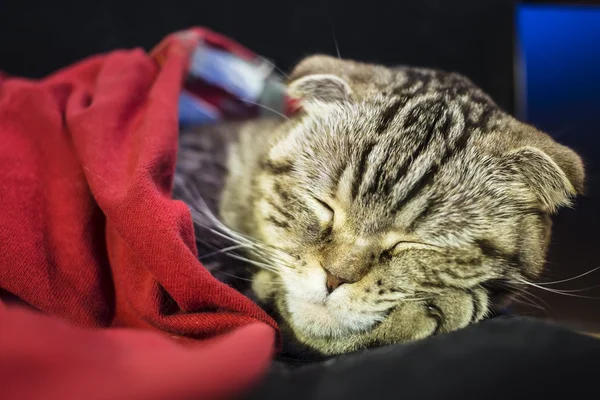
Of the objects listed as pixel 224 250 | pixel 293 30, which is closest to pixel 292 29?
pixel 293 30

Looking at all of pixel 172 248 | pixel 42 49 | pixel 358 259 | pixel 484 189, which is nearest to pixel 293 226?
pixel 358 259

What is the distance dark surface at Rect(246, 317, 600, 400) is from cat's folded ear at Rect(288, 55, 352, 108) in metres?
0.60

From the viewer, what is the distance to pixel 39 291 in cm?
96

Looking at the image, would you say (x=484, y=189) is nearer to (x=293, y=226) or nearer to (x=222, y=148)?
(x=293, y=226)

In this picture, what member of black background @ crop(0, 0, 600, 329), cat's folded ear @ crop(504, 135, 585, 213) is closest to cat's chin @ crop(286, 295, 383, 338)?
cat's folded ear @ crop(504, 135, 585, 213)

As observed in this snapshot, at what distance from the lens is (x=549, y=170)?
1.03 metres

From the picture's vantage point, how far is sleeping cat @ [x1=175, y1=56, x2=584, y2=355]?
1.01 meters

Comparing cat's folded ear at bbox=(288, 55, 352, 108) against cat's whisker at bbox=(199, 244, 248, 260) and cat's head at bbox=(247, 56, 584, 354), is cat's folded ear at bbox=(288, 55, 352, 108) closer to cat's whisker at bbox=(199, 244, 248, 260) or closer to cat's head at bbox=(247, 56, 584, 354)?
cat's head at bbox=(247, 56, 584, 354)

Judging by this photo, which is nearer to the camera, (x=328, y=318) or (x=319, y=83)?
(x=328, y=318)

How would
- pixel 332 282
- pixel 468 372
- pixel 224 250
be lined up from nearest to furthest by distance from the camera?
pixel 468 372, pixel 332 282, pixel 224 250

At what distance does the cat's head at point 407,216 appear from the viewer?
1.01 m

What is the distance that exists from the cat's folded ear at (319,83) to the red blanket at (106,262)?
303 mm

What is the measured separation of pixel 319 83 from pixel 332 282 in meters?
0.46

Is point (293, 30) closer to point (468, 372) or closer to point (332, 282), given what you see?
point (332, 282)
